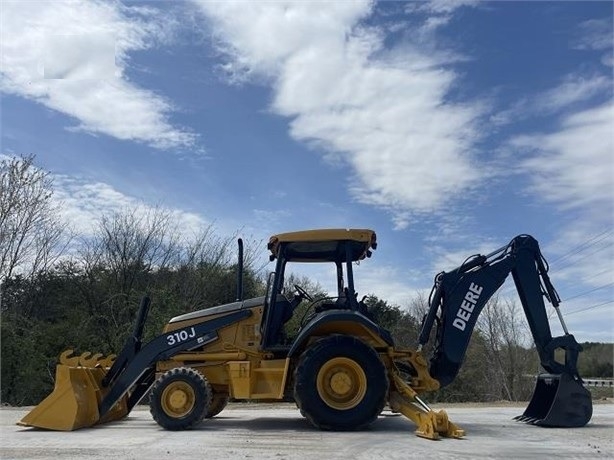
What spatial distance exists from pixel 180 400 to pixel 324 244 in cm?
300

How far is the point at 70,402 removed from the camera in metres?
8.95

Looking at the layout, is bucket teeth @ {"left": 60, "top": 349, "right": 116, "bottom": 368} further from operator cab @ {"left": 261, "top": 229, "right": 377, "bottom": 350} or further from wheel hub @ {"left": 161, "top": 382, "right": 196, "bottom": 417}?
operator cab @ {"left": 261, "top": 229, "right": 377, "bottom": 350}

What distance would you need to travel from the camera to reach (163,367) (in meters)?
9.74

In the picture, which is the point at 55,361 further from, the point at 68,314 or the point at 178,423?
the point at 178,423

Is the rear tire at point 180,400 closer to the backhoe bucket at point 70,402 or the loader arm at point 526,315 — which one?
the backhoe bucket at point 70,402

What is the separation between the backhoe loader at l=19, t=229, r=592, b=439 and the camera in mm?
8844

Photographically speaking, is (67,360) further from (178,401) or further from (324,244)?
(324,244)

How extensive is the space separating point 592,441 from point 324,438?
3244 millimetres

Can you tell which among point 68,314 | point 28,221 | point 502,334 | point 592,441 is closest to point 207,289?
point 68,314

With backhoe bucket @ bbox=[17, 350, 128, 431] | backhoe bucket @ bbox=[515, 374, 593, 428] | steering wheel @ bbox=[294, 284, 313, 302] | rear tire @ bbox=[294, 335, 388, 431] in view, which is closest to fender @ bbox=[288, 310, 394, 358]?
rear tire @ bbox=[294, 335, 388, 431]

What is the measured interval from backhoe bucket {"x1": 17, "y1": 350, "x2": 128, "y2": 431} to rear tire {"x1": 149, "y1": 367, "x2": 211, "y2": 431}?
3.26 ft

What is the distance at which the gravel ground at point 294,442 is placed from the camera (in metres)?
6.73

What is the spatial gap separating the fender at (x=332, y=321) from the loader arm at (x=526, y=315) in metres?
1.18

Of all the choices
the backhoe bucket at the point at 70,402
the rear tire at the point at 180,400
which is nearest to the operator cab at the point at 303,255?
the rear tire at the point at 180,400
